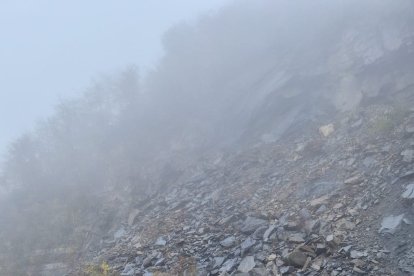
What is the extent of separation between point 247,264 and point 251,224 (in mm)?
2039

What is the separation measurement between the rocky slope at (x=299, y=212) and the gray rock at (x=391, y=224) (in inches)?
0.9

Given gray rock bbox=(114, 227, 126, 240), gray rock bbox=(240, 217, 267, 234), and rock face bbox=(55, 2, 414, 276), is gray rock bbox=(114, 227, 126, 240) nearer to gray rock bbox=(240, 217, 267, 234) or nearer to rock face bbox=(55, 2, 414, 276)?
rock face bbox=(55, 2, 414, 276)

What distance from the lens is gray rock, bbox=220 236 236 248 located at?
10.6 metres

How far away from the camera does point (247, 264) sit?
30.6ft

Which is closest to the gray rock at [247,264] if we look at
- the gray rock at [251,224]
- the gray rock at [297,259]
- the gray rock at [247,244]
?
the gray rock at [247,244]

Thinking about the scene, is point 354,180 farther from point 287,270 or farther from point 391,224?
point 287,270

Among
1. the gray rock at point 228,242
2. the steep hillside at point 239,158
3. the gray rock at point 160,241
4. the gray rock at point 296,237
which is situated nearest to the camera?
the gray rock at point 296,237

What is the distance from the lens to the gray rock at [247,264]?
30.1 ft

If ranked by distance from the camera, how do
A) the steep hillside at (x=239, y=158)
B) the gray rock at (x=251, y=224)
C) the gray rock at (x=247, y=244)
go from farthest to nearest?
the gray rock at (x=251, y=224) → the gray rock at (x=247, y=244) → the steep hillside at (x=239, y=158)

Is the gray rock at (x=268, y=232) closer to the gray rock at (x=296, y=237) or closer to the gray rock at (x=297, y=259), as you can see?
the gray rock at (x=296, y=237)

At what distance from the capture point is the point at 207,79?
94.7 ft

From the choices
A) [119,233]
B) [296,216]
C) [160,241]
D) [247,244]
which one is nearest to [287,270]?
[247,244]

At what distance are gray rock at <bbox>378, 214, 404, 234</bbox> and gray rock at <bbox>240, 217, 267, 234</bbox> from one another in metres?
3.29

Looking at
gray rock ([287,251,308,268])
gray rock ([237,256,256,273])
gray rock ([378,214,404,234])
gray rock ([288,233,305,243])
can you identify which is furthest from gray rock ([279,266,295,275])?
gray rock ([378,214,404,234])
